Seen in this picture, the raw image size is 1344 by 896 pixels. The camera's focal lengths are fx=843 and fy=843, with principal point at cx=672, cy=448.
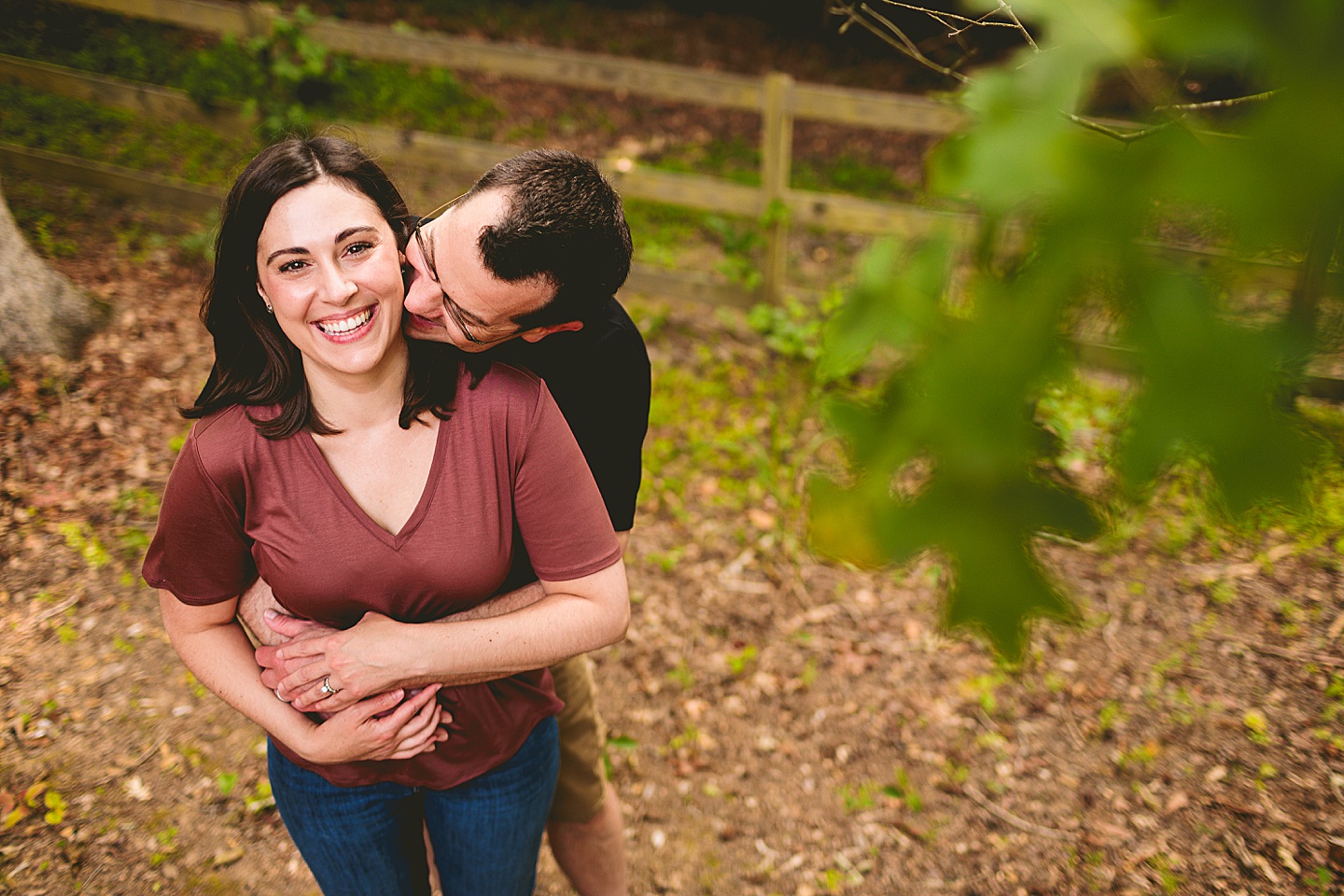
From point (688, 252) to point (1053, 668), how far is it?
3.64m

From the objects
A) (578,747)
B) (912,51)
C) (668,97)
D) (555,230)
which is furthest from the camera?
(668,97)

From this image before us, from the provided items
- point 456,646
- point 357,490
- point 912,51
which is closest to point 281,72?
point 357,490

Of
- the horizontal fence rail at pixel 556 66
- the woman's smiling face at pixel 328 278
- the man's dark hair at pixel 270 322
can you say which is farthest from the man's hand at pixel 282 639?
the horizontal fence rail at pixel 556 66

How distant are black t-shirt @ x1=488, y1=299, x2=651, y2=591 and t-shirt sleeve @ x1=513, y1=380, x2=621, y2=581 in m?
0.09

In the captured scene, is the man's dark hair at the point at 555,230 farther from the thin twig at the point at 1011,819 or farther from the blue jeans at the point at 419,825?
the thin twig at the point at 1011,819

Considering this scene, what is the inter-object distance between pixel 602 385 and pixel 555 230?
0.37m

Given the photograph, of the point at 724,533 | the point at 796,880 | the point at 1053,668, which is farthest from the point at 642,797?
the point at 1053,668

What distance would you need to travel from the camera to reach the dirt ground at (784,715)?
2.73m

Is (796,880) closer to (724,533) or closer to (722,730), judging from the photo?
(722,730)

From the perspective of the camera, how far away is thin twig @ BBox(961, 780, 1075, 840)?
284 centimetres

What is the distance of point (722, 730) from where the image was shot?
322cm

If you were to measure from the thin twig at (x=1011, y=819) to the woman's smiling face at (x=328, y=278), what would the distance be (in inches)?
101

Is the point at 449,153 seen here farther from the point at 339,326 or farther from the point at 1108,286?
the point at 1108,286

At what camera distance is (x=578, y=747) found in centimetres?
222
